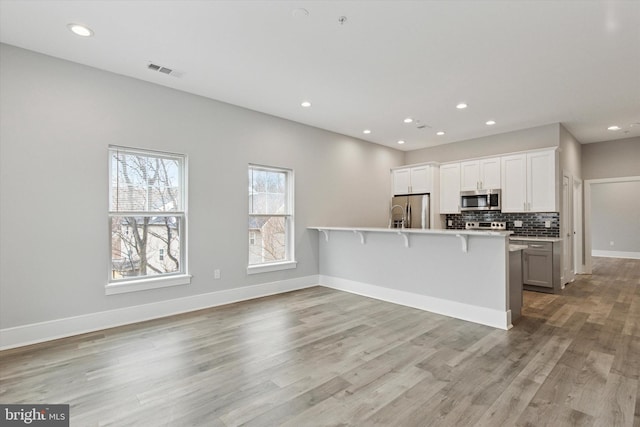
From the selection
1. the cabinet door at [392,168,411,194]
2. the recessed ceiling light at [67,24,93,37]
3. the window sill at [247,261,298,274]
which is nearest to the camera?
the recessed ceiling light at [67,24,93,37]

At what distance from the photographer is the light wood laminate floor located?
2.03 m

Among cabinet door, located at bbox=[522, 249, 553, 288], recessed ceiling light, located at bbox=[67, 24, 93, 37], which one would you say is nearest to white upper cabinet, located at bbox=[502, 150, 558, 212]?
cabinet door, located at bbox=[522, 249, 553, 288]

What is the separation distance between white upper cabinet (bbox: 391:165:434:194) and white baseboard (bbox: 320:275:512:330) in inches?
110

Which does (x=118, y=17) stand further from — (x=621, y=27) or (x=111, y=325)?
(x=621, y=27)

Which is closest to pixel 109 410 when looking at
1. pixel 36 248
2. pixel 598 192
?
pixel 36 248

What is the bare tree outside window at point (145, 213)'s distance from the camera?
373 cm

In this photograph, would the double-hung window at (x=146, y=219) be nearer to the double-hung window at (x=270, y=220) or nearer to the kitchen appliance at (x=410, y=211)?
the double-hung window at (x=270, y=220)

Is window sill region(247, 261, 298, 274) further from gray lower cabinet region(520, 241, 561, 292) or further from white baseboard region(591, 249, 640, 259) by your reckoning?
white baseboard region(591, 249, 640, 259)

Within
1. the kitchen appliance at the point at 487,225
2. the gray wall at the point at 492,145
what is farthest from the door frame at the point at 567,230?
the kitchen appliance at the point at 487,225

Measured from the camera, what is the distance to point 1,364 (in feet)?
8.86

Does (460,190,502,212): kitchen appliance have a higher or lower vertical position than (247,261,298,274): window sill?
higher

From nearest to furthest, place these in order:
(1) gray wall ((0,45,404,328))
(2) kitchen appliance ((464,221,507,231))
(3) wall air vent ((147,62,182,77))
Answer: (1) gray wall ((0,45,404,328)) < (3) wall air vent ((147,62,182,77)) < (2) kitchen appliance ((464,221,507,231))

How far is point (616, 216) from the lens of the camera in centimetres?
948

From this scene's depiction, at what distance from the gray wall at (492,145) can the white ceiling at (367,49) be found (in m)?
0.73
